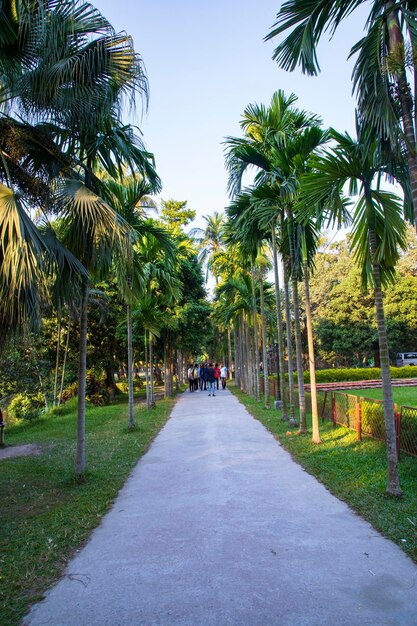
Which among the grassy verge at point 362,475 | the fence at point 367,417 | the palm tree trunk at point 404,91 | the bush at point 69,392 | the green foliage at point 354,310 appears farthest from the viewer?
the green foliage at point 354,310

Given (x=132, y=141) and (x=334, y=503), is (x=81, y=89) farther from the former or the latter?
(x=334, y=503)

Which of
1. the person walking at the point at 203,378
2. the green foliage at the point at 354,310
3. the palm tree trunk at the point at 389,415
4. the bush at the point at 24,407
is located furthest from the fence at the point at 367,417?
the green foliage at the point at 354,310

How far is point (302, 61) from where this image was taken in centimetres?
518

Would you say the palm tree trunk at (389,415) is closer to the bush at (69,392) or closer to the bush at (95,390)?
the bush at (95,390)

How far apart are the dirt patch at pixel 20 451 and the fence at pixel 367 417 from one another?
24.4 feet

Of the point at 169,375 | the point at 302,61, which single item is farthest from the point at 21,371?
the point at 302,61

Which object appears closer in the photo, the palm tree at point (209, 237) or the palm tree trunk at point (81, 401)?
the palm tree trunk at point (81, 401)

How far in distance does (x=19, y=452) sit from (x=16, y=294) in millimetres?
7953

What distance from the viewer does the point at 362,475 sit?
22.8ft

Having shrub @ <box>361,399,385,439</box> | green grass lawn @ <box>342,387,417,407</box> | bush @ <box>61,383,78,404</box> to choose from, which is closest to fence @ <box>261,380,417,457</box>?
shrub @ <box>361,399,385,439</box>

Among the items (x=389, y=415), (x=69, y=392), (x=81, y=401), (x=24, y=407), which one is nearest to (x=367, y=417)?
(x=389, y=415)

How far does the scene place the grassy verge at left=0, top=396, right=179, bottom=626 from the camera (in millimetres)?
4012

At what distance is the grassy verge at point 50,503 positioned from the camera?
401 cm

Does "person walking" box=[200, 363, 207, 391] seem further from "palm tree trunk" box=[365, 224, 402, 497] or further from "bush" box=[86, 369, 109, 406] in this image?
"palm tree trunk" box=[365, 224, 402, 497]
